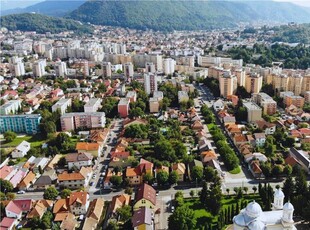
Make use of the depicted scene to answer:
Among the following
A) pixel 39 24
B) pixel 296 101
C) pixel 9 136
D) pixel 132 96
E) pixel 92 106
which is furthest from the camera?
pixel 39 24

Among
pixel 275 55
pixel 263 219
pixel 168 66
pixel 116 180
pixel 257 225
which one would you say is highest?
pixel 275 55

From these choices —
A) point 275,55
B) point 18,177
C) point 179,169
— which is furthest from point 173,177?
point 275,55

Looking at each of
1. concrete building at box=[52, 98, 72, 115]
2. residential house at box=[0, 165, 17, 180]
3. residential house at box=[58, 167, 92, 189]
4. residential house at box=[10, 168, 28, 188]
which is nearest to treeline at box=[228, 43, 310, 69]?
concrete building at box=[52, 98, 72, 115]

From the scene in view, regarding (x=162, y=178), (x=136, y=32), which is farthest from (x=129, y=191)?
(x=136, y=32)

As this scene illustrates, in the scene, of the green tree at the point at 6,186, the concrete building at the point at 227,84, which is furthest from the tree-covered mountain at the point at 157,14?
the green tree at the point at 6,186

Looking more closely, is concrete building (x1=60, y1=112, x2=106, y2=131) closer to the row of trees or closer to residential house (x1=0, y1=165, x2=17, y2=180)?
residential house (x1=0, y1=165, x2=17, y2=180)

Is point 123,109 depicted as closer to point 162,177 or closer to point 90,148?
point 90,148

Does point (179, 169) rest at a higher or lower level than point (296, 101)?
lower

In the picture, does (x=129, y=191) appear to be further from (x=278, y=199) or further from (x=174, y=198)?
(x=278, y=199)
